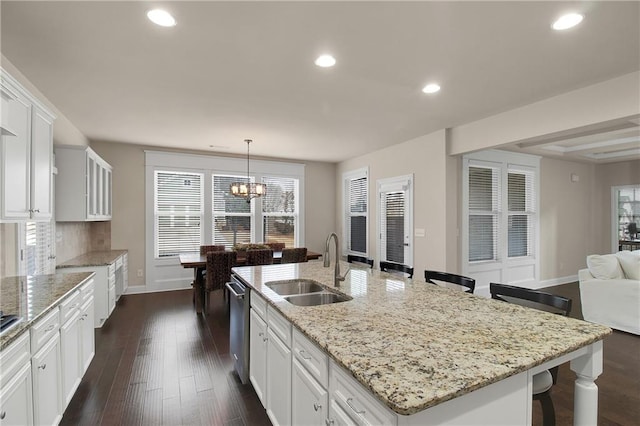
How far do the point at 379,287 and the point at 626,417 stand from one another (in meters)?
1.89

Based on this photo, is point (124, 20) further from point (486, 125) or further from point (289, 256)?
point (486, 125)

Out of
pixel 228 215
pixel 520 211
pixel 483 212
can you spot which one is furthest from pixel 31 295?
pixel 520 211

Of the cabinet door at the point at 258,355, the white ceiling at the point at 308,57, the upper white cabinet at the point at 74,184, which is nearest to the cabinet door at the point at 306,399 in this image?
the cabinet door at the point at 258,355

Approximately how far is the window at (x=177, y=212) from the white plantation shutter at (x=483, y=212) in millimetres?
4837

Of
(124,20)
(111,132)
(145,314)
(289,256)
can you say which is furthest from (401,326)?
(111,132)

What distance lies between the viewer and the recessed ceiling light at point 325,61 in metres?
2.46

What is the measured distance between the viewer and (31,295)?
79.0 inches

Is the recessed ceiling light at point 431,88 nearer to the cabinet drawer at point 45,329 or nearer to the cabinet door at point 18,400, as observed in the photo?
the cabinet drawer at point 45,329

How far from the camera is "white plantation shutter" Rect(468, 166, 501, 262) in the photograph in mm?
5168

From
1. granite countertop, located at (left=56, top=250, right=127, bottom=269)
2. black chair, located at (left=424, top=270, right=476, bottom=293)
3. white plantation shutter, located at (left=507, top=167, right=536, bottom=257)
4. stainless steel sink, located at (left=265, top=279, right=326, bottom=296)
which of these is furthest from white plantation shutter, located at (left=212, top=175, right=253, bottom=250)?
white plantation shutter, located at (left=507, top=167, right=536, bottom=257)

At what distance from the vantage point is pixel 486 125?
3.99 metres

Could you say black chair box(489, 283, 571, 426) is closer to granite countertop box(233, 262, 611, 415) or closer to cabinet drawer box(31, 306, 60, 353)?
granite countertop box(233, 262, 611, 415)

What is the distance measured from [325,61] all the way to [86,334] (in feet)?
9.72

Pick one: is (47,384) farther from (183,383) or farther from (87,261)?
(87,261)
